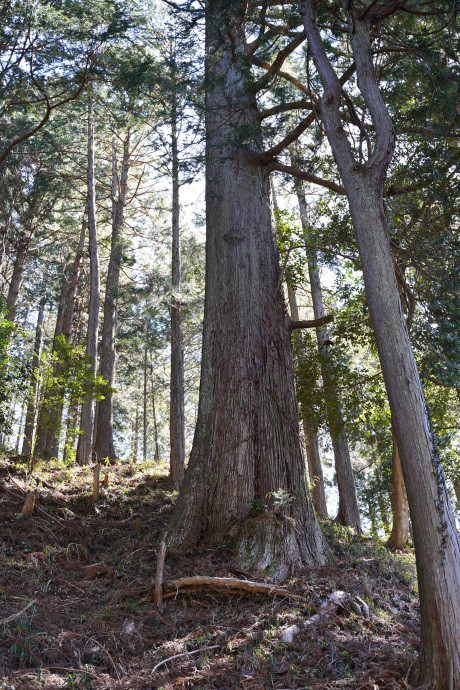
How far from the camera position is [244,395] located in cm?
555

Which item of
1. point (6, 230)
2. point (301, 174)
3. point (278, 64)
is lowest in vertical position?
point (301, 174)

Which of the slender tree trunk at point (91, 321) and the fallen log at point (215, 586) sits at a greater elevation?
the slender tree trunk at point (91, 321)

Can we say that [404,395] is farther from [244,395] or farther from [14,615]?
[14,615]

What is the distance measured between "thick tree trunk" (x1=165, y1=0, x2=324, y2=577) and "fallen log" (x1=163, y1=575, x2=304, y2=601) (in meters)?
0.39

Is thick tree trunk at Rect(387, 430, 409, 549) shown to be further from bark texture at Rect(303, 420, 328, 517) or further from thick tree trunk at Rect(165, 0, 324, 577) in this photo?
thick tree trunk at Rect(165, 0, 324, 577)

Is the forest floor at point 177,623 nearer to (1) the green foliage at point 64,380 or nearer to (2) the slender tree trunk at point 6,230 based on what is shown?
(1) the green foliage at point 64,380

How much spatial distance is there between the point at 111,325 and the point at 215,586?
1027 centimetres

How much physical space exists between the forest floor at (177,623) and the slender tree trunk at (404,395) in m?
0.31

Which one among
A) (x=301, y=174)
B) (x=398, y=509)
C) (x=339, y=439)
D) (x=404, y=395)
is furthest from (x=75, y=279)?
(x=404, y=395)

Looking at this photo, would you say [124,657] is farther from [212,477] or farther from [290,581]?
[212,477]

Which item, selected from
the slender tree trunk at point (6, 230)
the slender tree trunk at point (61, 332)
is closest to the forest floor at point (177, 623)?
the slender tree trunk at point (61, 332)

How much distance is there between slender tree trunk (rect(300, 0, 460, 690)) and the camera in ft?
9.48

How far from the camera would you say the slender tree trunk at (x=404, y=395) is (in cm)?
289

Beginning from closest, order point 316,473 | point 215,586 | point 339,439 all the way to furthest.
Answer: point 215,586, point 339,439, point 316,473
